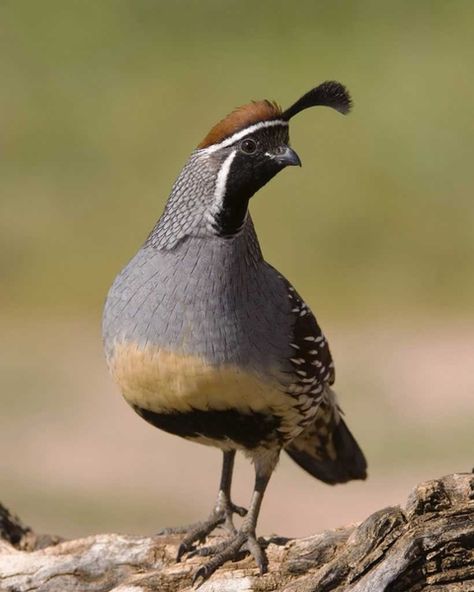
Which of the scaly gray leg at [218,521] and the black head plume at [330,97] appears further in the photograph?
the scaly gray leg at [218,521]

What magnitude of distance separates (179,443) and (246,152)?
17.8ft

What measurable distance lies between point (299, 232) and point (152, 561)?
319 inches

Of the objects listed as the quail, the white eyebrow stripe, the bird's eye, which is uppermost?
the white eyebrow stripe

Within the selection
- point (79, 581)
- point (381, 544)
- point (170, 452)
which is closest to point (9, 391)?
point (170, 452)

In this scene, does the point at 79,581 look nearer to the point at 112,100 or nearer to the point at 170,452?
the point at 170,452

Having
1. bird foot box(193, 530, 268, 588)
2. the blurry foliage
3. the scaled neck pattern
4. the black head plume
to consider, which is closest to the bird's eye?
the scaled neck pattern

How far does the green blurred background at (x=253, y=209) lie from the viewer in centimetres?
909

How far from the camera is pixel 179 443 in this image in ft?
31.0

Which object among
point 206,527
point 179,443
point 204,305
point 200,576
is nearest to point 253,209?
point 179,443

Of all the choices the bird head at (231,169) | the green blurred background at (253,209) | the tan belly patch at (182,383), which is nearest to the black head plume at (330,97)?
the bird head at (231,169)

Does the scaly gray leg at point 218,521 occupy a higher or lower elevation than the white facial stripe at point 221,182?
lower

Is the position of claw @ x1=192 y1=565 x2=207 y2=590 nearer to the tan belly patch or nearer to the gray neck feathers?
the tan belly patch

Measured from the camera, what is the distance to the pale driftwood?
12.6 ft

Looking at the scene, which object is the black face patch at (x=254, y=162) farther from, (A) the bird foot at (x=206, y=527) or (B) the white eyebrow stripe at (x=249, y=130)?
(A) the bird foot at (x=206, y=527)
